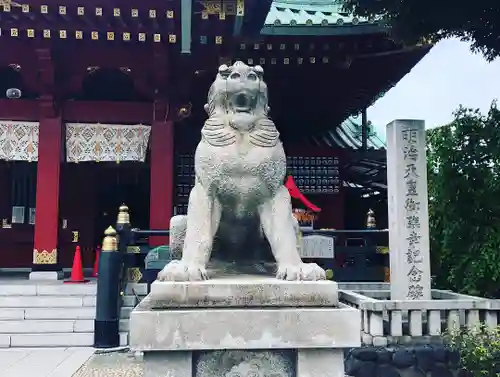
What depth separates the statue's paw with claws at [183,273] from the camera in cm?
295

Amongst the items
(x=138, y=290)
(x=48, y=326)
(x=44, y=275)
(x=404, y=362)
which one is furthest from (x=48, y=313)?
(x=404, y=362)

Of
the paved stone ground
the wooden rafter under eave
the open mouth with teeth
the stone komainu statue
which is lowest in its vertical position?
the paved stone ground

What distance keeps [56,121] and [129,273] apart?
3305mm

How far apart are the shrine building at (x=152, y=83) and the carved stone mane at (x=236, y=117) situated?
4272mm

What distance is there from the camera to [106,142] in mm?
9305

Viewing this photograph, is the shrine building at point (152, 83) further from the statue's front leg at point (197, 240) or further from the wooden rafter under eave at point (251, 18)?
the statue's front leg at point (197, 240)

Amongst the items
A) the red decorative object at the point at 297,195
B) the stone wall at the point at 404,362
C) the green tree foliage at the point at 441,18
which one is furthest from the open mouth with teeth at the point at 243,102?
the red decorative object at the point at 297,195

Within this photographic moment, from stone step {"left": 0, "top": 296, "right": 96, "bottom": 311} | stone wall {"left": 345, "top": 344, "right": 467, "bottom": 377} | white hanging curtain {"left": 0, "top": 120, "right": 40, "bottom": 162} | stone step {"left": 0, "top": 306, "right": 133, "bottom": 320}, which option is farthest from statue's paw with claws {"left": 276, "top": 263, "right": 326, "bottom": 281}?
white hanging curtain {"left": 0, "top": 120, "right": 40, "bottom": 162}

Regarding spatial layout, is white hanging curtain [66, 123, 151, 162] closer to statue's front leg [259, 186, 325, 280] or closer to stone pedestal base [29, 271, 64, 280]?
stone pedestal base [29, 271, 64, 280]

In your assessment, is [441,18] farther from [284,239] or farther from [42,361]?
[42,361]

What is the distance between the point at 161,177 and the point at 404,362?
5.28m

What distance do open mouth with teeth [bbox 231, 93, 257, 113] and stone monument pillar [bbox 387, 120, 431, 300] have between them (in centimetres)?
324

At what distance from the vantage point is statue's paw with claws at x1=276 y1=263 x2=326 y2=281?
9.82 ft

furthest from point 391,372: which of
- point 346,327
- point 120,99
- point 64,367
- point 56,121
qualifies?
point 120,99
